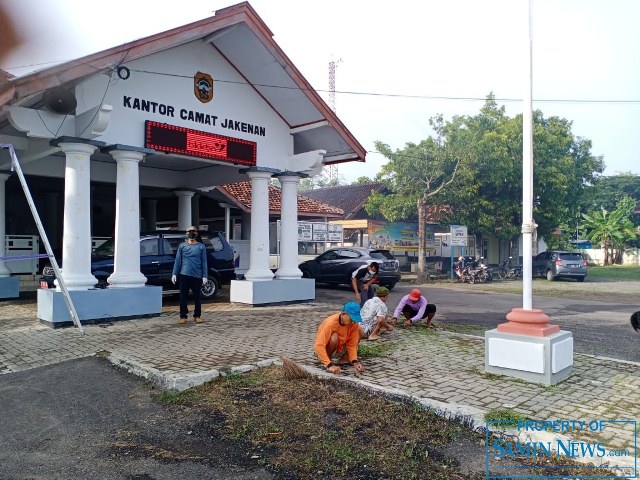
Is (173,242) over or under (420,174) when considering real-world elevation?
under

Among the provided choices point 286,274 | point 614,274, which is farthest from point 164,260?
point 614,274

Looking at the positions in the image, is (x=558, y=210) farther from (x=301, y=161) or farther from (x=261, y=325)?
(x=261, y=325)

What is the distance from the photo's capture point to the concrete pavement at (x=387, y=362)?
15.0ft

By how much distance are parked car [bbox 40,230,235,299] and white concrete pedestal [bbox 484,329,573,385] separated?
686cm

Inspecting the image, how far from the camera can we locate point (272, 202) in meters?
19.1

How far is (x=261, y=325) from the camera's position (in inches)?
357

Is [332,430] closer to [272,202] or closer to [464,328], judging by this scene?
[464,328]

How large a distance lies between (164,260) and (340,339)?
7589 mm

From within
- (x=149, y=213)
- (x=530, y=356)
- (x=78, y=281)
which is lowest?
(x=530, y=356)

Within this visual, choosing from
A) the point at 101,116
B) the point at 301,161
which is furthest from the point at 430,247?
the point at 101,116

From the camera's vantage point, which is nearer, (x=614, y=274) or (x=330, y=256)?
(x=330, y=256)

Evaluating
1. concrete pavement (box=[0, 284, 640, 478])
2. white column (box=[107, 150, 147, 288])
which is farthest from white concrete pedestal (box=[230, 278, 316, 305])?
white column (box=[107, 150, 147, 288])

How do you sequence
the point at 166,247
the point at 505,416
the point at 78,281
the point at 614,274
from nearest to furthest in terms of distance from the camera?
the point at 505,416 < the point at 78,281 < the point at 166,247 < the point at 614,274

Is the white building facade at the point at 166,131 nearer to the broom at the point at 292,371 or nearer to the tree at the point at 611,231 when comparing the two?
the broom at the point at 292,371
